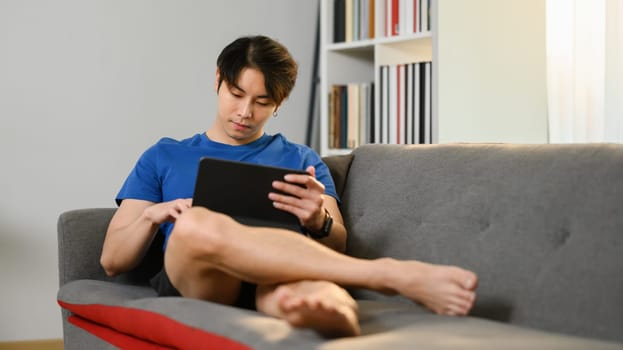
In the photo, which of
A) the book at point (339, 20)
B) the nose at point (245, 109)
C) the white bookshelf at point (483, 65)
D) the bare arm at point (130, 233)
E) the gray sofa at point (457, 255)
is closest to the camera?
the gray sofa at point (457, 255)

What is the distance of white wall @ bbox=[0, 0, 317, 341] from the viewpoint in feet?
10.6

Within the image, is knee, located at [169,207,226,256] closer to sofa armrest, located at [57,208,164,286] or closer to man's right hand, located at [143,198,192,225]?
man's right hand, located at [143,198,192,225]

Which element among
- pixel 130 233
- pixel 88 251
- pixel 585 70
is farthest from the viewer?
pixel 585 70

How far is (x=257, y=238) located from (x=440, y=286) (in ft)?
1.19

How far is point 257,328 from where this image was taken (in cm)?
157

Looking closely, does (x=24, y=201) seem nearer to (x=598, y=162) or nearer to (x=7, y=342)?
(x=7, y=342)

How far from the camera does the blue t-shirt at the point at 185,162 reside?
2.24m

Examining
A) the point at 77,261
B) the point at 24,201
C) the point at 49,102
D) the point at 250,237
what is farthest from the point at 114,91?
the point at 250,237

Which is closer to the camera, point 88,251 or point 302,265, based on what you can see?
point 302,265

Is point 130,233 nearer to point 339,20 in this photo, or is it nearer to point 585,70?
point 585,70

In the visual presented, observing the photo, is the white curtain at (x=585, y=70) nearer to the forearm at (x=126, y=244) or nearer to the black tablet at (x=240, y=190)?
the black tablet at (x=240, y=190)

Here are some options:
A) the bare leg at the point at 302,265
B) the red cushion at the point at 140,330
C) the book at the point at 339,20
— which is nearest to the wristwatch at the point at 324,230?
the bare leg at the point at 302,265

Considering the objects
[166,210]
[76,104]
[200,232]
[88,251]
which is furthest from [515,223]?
[76,104]

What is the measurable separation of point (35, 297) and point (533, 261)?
6.80 feet
